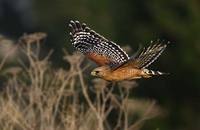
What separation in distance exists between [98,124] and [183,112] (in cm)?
1092

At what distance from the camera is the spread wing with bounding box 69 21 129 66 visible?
29.4 ft

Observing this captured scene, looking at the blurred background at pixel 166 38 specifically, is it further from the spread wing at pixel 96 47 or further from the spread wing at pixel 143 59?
the spread wing at pixel 143 59

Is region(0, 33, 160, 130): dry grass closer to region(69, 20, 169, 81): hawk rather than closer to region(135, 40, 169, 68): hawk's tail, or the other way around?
region(69, 20, 169, 81): hawk

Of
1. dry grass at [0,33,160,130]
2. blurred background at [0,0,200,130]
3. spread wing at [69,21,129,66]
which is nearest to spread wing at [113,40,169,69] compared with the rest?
spread wing at [69,21,129,66]

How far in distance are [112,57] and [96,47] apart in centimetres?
46

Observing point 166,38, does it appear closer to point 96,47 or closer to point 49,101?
point 49,101

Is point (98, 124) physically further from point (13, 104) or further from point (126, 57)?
point (126, 57)

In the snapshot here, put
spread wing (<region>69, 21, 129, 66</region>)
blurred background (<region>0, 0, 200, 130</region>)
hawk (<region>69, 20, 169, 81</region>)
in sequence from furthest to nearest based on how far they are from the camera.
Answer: blurred background (<region>0, 0, 200, 130</region>), spread wing (<region>69, 21, 129, 66</region>), hawk (<region>69, 20, 169, 81</region>)

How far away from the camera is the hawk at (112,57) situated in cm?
837

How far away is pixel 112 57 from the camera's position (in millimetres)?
9031

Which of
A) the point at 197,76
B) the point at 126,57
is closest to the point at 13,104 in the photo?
the point at 126,57

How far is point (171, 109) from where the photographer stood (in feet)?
69.1

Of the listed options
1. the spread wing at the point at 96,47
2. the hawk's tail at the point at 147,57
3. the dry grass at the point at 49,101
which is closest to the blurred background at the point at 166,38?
the dry grass at the point at 49,101

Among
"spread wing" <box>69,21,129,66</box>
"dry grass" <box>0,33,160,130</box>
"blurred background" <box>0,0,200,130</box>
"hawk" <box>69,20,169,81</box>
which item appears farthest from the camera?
"blurred background" <box>0,0,200,130</box>
